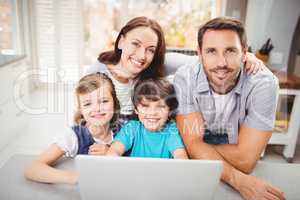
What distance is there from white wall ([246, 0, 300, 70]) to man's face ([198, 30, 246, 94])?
98 millimetres

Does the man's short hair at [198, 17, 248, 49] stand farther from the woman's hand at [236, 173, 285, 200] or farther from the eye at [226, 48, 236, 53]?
the woman's hand at [236, 173, 285, 200]

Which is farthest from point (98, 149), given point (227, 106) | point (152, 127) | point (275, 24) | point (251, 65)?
point (275, 24)

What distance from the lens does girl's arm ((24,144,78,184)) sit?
2.69 ft

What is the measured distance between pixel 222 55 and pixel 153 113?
258 millimetres

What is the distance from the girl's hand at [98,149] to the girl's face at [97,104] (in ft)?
0.26

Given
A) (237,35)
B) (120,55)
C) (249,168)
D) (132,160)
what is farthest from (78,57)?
(249,168)

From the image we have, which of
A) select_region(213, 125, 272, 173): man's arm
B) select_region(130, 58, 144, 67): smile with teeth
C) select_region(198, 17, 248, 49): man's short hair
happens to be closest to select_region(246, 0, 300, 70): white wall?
select_region(198, 17, 248, 49): man's short hair

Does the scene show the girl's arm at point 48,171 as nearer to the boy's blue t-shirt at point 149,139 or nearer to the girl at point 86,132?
the girl at point 86,132

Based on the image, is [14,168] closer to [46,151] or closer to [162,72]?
[46,151]

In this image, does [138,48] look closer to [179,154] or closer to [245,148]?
[179,154]

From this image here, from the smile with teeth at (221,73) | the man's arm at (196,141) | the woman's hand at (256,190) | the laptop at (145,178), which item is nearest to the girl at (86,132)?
the laptop at (145,178)

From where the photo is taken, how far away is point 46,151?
865mm

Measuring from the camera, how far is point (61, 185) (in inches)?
32.8

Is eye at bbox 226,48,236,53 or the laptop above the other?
eye at bbox 226,48,236,53
